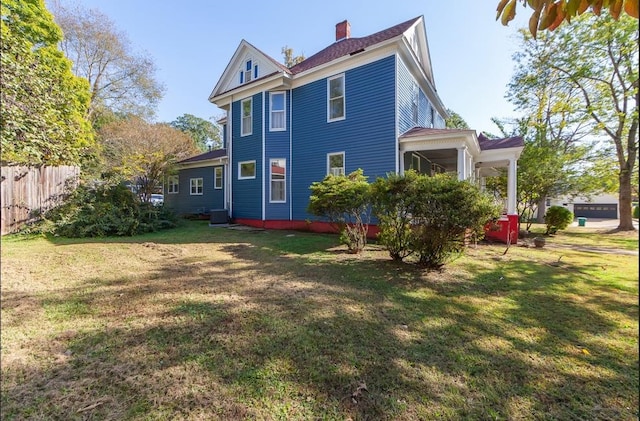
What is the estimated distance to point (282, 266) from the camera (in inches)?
219

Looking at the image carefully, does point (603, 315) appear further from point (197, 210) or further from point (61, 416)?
point (197, 210)

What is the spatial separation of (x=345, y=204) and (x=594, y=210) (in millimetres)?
21214

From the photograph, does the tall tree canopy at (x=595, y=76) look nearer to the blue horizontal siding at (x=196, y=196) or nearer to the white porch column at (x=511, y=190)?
the white porch column at (x=511, y=190)

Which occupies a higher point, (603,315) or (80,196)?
(80,196)

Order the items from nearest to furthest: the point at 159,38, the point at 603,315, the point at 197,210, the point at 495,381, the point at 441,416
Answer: the point at 441,416, the point at 495,381, the point at 603,315, the point at 159,38, the point at 197,210

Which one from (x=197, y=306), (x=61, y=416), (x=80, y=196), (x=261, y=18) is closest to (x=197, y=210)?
(x=80, y=196)

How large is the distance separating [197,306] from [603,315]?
496cm

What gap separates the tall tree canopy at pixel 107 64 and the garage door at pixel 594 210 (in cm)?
2721

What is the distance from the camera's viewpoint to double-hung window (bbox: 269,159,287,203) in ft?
38.0

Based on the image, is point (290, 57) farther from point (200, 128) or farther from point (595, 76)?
point (200, 128)

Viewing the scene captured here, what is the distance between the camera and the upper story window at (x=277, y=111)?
11.6 metres

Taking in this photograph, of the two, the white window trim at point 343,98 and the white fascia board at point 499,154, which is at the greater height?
the white window trim at point 343,98

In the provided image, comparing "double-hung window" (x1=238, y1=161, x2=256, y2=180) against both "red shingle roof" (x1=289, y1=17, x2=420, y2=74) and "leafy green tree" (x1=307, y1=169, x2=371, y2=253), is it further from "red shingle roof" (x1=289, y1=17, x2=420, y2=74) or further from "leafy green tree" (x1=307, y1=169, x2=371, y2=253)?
"leafy green tree" (x1=307, y1=169, x2=371, y2=253)

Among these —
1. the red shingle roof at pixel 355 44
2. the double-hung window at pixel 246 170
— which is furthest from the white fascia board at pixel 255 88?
the double-hung window at pixel 246 170
